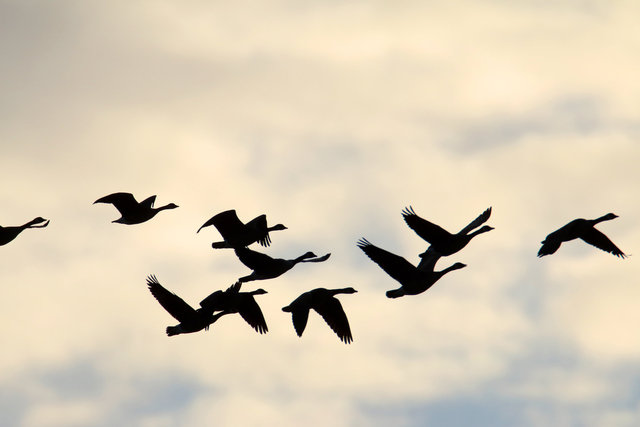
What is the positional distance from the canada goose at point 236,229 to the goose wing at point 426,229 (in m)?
4.60

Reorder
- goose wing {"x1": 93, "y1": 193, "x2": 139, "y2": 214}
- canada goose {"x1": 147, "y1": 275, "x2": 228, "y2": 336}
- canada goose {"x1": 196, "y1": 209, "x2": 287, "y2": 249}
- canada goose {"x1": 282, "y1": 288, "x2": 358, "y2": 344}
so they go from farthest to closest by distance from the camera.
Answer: canada goose {"x1": 196, "y1": 209, "x2": 287, "y2": 249}, goose wing {"x1": 93, "y1": 193, "x2": 139, "y2": 214}, canada goose {"x1": 282, "y1": 288, "x2": 358, "y2": 344}, canada goose {"x1": 147, "y1": 275, "x2": 228, "y2": 336}

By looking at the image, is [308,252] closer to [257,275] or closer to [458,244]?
[257,275]

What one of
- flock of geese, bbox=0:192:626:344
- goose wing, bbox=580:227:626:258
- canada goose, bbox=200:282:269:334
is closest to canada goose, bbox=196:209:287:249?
flock of geese, bbox=0:192:626:344

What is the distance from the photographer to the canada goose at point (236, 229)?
854 inches

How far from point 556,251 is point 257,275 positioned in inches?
268

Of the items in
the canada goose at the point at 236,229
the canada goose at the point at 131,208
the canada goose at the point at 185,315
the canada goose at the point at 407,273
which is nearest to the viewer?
the canada goose at the point at 407,273

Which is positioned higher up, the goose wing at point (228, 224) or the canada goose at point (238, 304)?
the goose wing at point (228, 224)

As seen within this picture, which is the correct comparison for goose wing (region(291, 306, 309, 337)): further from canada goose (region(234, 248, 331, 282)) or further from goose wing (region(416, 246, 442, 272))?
goose wing (region(416, 246, 442, 272))

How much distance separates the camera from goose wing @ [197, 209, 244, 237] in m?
22.0

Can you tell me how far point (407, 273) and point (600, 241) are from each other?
18.8 feet

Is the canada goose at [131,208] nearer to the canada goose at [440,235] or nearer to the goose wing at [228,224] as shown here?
the goose wing at [228,224]

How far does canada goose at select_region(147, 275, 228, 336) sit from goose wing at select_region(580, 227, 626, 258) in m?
8.99

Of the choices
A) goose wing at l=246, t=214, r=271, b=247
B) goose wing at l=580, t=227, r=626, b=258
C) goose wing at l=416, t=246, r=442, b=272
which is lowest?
goose wing at l=416, t=246, r=442, b=272

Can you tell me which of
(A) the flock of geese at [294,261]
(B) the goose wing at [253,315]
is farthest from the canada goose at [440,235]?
(B) the goose wing at [253,315]
